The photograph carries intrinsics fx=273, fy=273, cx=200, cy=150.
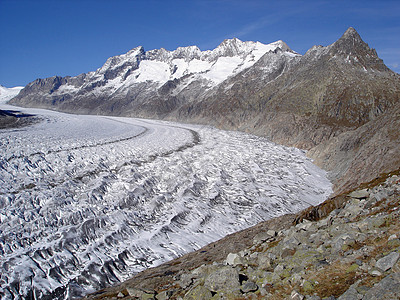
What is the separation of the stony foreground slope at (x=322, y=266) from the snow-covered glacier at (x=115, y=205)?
633 centimetres

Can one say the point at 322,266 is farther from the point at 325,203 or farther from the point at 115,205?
the point at 115,205

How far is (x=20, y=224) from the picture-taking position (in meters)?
18.6

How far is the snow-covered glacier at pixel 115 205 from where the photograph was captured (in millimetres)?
15695

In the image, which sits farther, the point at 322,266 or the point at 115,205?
the point at 115,205

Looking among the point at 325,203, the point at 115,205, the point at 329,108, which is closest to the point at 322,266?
the point at 325,203

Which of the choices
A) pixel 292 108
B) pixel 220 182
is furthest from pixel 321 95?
pixel 220 182

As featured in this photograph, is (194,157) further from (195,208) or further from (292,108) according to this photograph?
(292,108)

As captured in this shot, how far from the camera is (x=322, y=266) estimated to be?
7.32 m

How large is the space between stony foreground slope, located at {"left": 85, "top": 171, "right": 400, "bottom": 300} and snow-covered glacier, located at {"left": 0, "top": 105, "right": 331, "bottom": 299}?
20.8 ft

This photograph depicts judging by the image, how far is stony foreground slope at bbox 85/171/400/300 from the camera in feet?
20.1

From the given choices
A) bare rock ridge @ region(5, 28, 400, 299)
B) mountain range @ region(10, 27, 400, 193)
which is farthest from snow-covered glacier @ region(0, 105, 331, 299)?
mountain range @ region(10, 27, 400, 193)

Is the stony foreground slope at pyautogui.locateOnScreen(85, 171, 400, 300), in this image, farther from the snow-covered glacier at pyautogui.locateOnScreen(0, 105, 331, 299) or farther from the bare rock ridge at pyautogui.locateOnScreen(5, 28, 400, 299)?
the snow-covered glacier at pyautogui.locateOnScreen(0, 105, 331, 299)

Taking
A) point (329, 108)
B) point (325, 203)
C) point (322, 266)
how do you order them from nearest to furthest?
point (322, 266), point (325, 203), point (329, 108)

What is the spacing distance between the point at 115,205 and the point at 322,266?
62.5 feet
